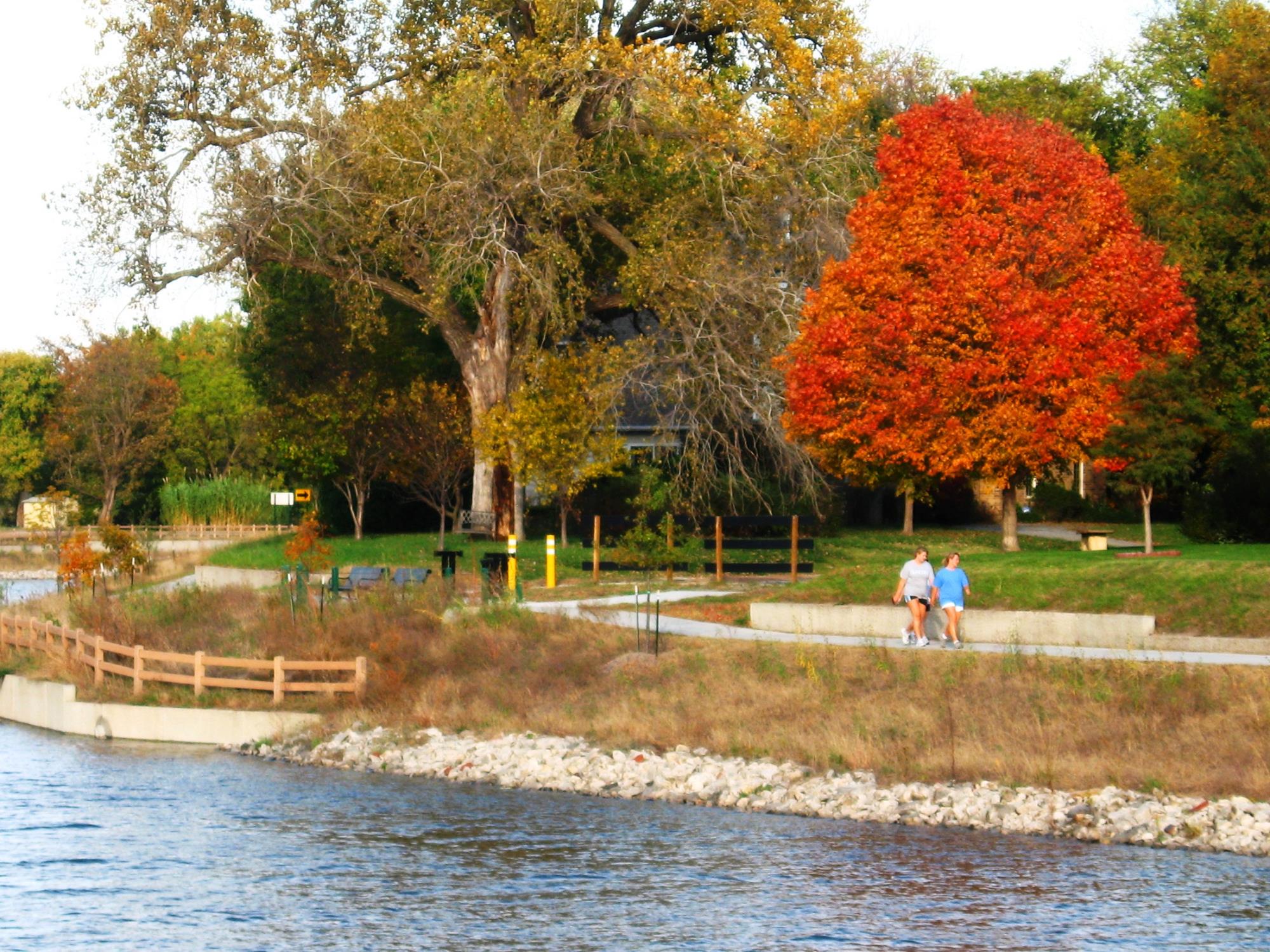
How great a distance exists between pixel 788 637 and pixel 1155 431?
38.9 feet

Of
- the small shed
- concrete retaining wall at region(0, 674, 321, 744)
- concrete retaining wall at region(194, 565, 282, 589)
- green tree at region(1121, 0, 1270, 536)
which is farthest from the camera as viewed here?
the small shed

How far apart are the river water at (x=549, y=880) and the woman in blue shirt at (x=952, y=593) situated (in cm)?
550

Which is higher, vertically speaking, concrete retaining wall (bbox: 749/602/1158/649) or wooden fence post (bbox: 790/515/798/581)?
wooden fence post (bbox: 790/515/798/581)

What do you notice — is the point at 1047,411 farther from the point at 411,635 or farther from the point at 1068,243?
the point at 411,635

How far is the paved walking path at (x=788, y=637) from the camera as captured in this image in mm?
23531

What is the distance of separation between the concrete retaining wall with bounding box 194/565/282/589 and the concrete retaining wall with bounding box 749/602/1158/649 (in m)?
15.1

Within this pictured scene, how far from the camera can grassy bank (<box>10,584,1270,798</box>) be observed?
70.3 feet

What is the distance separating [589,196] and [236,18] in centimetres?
1126

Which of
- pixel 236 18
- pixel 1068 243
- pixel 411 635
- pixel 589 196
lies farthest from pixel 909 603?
pixel 236 18

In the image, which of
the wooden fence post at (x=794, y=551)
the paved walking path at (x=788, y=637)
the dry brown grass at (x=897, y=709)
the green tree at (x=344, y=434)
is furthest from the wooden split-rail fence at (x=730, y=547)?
the green tree at (x=344, y=434)

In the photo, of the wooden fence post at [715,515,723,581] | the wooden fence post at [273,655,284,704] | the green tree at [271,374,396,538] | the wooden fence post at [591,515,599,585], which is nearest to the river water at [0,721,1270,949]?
the wooden fence post at [273,655,284,704]

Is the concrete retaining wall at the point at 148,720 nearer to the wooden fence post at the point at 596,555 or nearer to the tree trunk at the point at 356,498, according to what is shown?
the wooden fence post at the point at 596,555

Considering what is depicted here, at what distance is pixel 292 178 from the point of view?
44.9 meters

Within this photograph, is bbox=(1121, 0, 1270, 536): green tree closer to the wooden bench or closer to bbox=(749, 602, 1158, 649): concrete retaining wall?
the wooden bench
